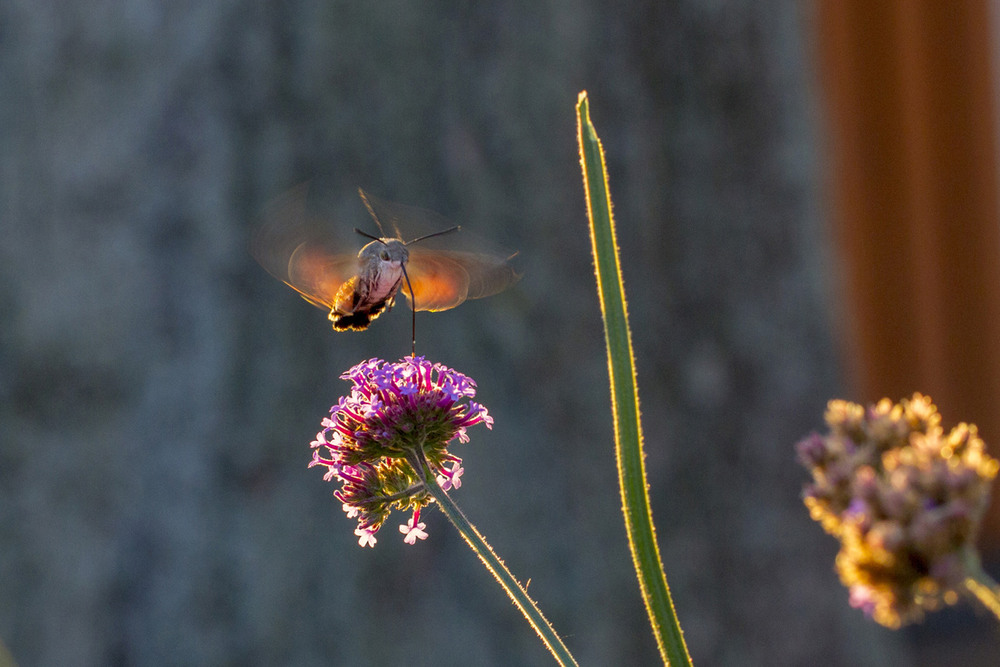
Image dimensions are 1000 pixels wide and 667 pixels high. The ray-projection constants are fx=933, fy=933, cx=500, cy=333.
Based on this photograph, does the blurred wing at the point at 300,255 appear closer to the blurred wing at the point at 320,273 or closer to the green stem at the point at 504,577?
the blurred wing at the point at 320,273

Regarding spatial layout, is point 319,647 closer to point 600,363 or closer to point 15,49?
point 600,363

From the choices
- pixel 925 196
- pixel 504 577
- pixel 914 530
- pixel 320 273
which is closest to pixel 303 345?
pixel 320 273

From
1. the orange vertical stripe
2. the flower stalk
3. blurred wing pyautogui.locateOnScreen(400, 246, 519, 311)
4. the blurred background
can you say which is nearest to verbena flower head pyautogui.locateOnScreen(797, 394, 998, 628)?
the flower stalk

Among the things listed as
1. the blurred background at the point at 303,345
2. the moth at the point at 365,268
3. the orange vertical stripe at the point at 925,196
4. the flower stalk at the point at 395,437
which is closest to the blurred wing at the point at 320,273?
the moth at the point at 365,268

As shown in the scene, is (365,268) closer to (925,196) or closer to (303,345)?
(303,345)

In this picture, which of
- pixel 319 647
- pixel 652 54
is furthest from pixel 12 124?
pixel 652 54

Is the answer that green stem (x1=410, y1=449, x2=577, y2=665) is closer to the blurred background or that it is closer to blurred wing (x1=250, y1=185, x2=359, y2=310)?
blurred wing (x1=250, y1=185, x2=359, y2=310)
